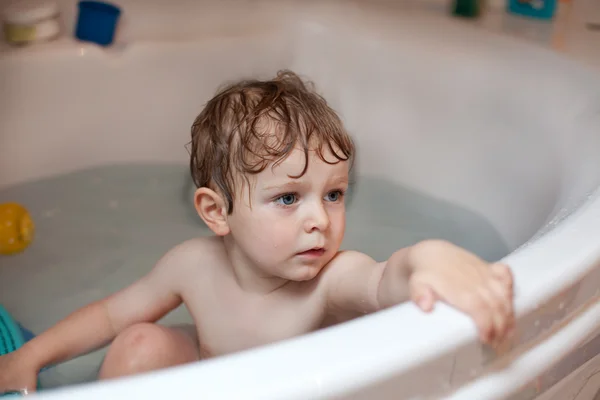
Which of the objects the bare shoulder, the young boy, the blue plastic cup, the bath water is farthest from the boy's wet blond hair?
the blue plastic cup

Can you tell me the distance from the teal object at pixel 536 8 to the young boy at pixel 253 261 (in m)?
0.81

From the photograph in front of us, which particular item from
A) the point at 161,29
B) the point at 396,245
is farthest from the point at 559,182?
the point at 161,29

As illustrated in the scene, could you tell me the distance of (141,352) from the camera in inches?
30.7

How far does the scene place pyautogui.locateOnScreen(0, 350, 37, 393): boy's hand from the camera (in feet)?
2.55

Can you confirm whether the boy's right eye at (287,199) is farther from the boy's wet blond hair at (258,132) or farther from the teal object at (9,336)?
the teal object at (9,336)

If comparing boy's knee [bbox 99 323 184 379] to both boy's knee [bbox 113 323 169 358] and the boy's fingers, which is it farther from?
the boy's fingers

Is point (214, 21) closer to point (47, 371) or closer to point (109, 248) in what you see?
point (109, 248)

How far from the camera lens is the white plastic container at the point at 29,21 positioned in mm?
1222

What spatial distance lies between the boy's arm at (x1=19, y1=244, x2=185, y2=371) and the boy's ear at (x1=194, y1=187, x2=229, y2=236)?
10 centimetres

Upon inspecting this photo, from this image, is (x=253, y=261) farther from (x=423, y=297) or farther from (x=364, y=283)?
(x=423, y=297)

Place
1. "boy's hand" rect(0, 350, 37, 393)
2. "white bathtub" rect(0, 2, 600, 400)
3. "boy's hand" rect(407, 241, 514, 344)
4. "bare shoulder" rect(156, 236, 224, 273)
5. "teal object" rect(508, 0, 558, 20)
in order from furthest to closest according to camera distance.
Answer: "teal object" rect(508, 0, 558, 20)
"white bathtub" rect(0, 2, 600, 400)
"bare shoulder" rect(156, 236, 224, 273)
"boy's hand" rect(0, 350, 37, 393)
"boy's hand" rect(407, 241, 514, 344)

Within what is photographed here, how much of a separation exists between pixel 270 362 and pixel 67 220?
2.98 feet

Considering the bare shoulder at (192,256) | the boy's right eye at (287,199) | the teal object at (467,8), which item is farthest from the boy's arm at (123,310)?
the teal object at (467,8)

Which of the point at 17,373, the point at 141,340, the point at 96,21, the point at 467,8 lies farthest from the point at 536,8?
the point at 17,373
